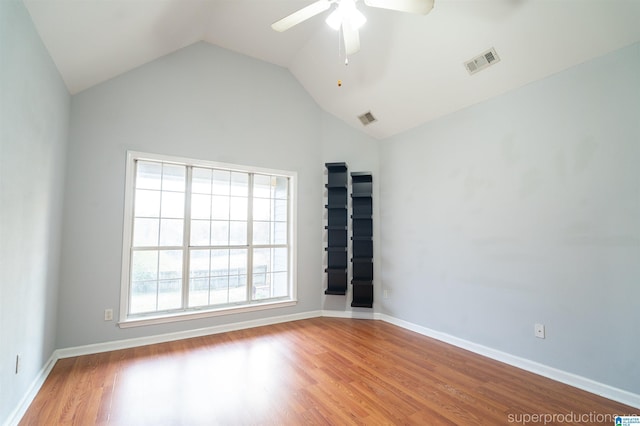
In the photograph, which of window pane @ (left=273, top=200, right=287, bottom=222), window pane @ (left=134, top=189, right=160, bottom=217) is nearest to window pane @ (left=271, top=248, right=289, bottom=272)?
window pane @ (left=273, top=200, right=287, bottom=222)

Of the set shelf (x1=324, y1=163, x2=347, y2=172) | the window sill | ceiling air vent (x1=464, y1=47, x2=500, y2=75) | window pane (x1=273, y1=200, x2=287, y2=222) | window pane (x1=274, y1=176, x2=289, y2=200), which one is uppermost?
ceiling air vent (x1=464, y1=47, x2=500, y2=75)

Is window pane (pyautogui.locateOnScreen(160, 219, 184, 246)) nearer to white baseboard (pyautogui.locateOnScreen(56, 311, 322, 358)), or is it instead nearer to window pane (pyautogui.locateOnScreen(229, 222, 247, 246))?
window pane (pyautogui.locateOnScreen(229, 222, 247, 246))

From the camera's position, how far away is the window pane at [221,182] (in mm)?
3780

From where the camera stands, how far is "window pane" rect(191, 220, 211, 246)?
11.8 ft

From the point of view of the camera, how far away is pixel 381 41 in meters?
3.08

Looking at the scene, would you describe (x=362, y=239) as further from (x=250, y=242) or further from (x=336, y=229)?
(x=250, y=242)

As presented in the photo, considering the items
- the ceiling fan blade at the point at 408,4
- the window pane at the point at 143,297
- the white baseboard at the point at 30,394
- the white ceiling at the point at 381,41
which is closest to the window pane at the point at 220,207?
the window pane at the point at 143,297

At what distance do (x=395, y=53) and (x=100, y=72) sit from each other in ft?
10.4

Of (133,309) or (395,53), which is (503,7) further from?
(133,309)

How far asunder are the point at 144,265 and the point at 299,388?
2.32 metres

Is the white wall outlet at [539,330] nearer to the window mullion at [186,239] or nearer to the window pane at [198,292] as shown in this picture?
the window pane at [198,292]

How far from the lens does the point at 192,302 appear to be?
3543 millimetres

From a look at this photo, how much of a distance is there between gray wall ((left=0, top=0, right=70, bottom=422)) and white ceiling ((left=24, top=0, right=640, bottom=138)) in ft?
1.05

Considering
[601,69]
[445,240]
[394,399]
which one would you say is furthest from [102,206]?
[601,69]
